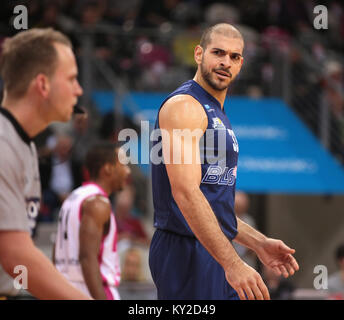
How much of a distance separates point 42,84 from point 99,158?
2.47 metres

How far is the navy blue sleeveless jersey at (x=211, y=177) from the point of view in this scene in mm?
3965

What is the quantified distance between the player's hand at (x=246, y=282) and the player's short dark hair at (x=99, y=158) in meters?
2.12

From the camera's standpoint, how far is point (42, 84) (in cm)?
289

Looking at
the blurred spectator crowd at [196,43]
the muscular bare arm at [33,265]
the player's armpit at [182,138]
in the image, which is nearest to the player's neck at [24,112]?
the muscular bare arm at [33,265]

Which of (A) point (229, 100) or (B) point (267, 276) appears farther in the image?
(A) point (229, 100)

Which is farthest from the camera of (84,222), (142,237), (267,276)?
(142,237)

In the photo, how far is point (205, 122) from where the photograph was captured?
3.94 m

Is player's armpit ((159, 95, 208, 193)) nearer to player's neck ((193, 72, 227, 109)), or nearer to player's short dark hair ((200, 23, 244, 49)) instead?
player's neck ((193, 72, 227, 109))

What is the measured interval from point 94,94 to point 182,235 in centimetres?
615

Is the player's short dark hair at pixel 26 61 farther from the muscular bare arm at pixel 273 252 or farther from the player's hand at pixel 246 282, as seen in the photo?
the muscular bare arm at pixel 273 252

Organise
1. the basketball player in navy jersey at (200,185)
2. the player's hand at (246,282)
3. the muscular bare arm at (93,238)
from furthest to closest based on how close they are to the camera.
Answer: the muscular bare arm at (93,238) → the basketball player in navy jersey at (200,185) → the player's hand at (246,282)

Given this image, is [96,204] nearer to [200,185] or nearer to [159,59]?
[200,185]
